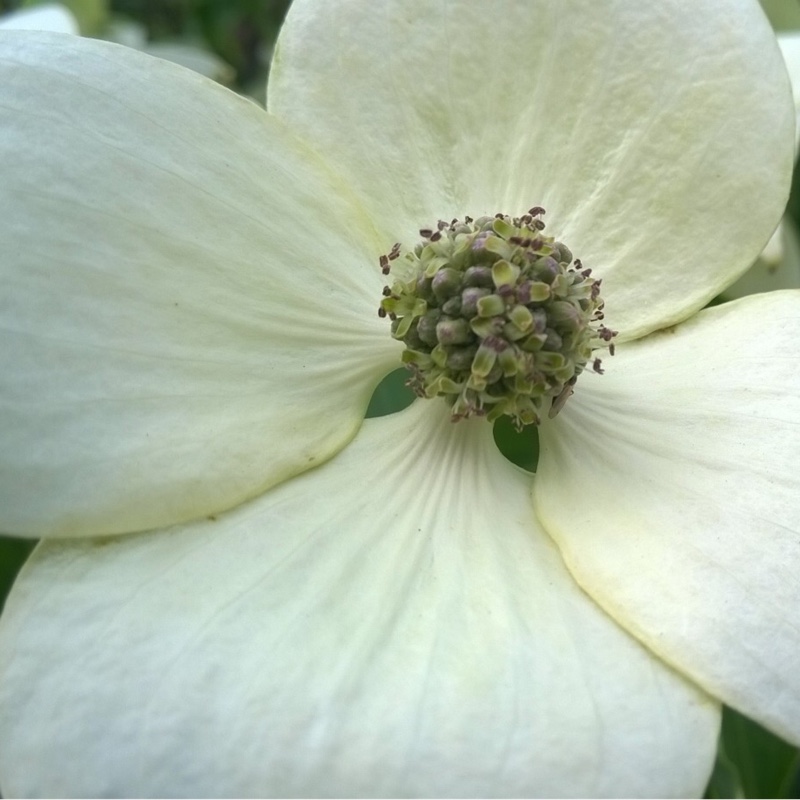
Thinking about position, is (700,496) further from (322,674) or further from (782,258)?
(782,258)

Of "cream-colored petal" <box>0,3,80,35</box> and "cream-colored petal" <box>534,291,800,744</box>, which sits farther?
"cream-colored petal" <box>0,3,80,35</box>

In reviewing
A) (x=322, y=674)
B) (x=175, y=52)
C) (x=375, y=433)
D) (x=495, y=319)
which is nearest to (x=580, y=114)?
(x=495, y=319)

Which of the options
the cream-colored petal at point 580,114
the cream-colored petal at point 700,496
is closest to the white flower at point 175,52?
the cream-colored petal at point 580,114

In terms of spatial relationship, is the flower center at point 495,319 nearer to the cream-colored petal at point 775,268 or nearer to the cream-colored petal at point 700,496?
the cream-colored petal at point 700,496

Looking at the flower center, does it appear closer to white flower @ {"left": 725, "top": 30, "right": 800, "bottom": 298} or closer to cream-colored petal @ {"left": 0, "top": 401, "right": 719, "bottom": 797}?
cream-colored petal @ {"left": 0, "top": 401, "right": 719, "bottom": 797}

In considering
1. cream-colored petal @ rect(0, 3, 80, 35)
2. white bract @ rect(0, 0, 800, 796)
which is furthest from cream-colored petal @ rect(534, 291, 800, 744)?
cream-colored petal @ rect(0, 3, 80, 35)

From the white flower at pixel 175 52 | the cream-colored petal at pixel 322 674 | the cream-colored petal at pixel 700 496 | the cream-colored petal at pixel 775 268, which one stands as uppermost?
the white flower at pixel 175 52
